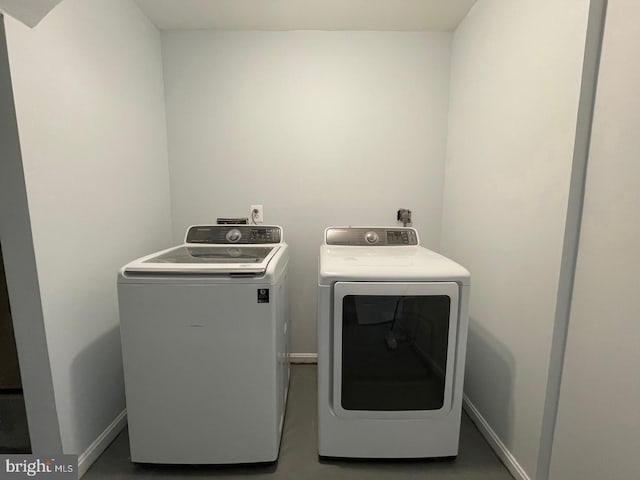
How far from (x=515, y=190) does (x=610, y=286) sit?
524mm

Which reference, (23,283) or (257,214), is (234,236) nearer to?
(257,214)

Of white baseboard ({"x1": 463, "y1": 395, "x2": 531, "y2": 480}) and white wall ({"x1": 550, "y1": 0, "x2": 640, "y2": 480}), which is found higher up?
white wall ({"x1": 550, "y1": 0, "x2": 640, "y2": 480})

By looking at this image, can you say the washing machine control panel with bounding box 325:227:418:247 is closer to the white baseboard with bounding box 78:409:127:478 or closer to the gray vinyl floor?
the gray vinyl floor

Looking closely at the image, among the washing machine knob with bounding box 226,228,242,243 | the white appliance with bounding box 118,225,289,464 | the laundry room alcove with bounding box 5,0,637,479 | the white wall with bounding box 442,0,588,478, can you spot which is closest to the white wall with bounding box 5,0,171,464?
the laundry room alcove with bounding box 5,0,637,479

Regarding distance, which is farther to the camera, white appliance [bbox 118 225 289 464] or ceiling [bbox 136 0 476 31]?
ceiling [bbox 136 0 476 31]

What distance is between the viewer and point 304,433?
1537 mm

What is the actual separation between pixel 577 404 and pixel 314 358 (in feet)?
5.12

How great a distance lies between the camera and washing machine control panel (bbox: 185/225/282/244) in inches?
70.9

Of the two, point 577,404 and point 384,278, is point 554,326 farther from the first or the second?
point 384,278

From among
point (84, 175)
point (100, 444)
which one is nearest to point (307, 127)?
point (84, 175)

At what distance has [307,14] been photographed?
1729 mm

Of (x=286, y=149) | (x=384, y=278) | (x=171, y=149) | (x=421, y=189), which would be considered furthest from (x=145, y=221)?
(x=421, y=189)

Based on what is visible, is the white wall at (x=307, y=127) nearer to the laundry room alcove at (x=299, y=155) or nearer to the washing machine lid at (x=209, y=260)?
the laundry room alcove at (x=299, y=155)

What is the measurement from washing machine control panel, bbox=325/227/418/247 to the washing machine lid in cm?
40
